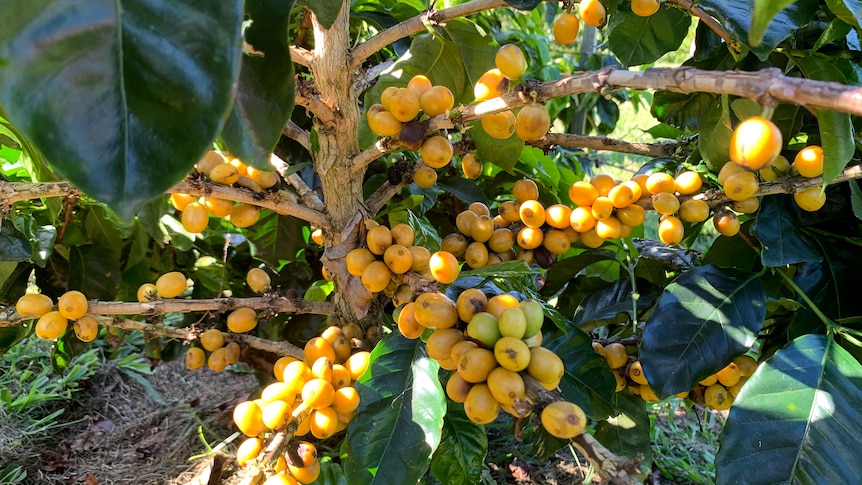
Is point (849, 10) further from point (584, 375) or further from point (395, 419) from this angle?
point (395, 419)

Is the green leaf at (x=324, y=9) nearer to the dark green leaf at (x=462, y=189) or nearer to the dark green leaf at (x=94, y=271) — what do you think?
the dark green leaf at (x=462, y=189)

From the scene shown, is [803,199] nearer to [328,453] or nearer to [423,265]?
[423,265]

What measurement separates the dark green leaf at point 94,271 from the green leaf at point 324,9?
994mm

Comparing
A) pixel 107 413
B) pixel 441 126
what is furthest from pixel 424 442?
pixel 107 413

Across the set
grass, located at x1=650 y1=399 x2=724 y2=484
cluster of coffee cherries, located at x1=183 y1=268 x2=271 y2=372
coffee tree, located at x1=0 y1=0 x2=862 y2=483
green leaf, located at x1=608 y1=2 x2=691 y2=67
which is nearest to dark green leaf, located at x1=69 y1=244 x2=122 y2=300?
coffee tree, located at x1=0 y1=0 x2=862 y2=483

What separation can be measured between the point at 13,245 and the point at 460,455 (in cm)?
91

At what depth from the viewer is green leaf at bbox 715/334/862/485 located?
0.77 metres

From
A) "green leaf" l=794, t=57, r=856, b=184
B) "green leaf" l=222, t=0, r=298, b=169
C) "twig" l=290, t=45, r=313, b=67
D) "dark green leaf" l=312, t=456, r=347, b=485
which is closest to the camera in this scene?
"green leaf" l=222, t=0, r=298, b=169

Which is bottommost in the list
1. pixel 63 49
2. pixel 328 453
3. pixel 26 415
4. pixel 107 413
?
pixel 107 413

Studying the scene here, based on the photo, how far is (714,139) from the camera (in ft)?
3.18

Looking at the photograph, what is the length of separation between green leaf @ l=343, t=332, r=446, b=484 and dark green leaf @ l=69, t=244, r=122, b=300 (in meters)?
0.84

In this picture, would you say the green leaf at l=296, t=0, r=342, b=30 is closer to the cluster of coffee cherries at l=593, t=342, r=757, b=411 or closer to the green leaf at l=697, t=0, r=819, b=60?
the green leaf at l=697, t=0, r=819, b=60

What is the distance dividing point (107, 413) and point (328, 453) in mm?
1090

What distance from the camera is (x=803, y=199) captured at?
86cm
